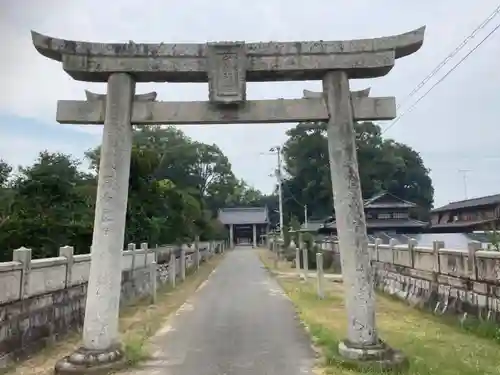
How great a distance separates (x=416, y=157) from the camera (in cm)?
7038

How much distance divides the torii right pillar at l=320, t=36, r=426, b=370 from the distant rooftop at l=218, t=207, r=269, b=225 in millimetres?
64748

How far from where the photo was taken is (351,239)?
24.5ft

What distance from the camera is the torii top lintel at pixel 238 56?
305 inches

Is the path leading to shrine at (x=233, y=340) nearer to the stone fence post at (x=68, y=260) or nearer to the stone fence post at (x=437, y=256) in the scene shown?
the stone fence post at (x=68, y=260)

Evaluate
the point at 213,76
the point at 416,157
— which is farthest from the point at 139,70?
the point at 416,157

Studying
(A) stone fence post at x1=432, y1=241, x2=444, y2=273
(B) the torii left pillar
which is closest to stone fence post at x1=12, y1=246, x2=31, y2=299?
(B) the torii left pillar

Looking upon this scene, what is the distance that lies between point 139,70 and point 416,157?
6769 centimetres

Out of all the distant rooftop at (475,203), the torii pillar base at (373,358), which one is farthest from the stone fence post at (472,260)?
the distant rooftop at (475,203)

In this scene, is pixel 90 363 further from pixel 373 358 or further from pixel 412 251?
pixel 412 251

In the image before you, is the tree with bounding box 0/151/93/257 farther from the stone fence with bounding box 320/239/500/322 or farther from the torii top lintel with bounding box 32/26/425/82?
the stone fence with bounding box 320/239/500/322

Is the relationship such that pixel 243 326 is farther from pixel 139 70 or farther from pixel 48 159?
pixel 48 159

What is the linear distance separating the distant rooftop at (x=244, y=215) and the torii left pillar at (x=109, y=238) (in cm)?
6460

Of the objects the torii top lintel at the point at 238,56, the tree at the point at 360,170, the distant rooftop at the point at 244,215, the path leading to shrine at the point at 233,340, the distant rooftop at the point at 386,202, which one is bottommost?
the path leading to shrine at the point at 233,340

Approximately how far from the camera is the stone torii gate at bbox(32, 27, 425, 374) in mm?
7457
